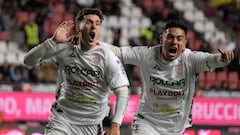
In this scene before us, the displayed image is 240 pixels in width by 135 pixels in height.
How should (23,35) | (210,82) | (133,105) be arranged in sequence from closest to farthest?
(133,105) → (210,82) → (23,35)

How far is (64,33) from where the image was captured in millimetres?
6500

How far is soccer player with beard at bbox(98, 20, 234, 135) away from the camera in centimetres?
705

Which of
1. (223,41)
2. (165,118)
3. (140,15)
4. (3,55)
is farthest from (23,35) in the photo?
(165,118)

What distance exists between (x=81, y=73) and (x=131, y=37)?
11138 mm

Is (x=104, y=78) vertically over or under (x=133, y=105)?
over

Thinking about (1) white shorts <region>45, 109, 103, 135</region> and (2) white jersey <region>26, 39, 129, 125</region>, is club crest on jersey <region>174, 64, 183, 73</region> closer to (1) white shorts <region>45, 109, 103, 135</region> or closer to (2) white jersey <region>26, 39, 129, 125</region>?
(2) white jersey <region>26, 39, 129, 125</region>

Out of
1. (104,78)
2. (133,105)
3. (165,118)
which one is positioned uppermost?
(104,78)

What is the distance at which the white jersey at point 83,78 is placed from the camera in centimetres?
654

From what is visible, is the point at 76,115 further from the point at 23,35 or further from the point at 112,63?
the point at 23,35

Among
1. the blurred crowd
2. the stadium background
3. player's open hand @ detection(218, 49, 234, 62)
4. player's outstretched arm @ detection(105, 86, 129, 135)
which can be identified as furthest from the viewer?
the blurred crowd

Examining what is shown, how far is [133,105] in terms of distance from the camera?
43.8 feet

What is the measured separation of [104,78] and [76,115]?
454mm

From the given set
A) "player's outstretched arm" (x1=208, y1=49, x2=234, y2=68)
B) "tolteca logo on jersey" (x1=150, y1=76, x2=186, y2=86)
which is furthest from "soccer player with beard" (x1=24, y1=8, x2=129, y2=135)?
"player's outstretched arm" (x1=208, y1=49, x2=234, y2=68)

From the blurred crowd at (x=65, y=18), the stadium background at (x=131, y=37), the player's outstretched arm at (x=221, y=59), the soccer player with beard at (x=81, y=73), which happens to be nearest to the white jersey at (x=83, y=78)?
the soccer player with beard at (x=81, y=73)
